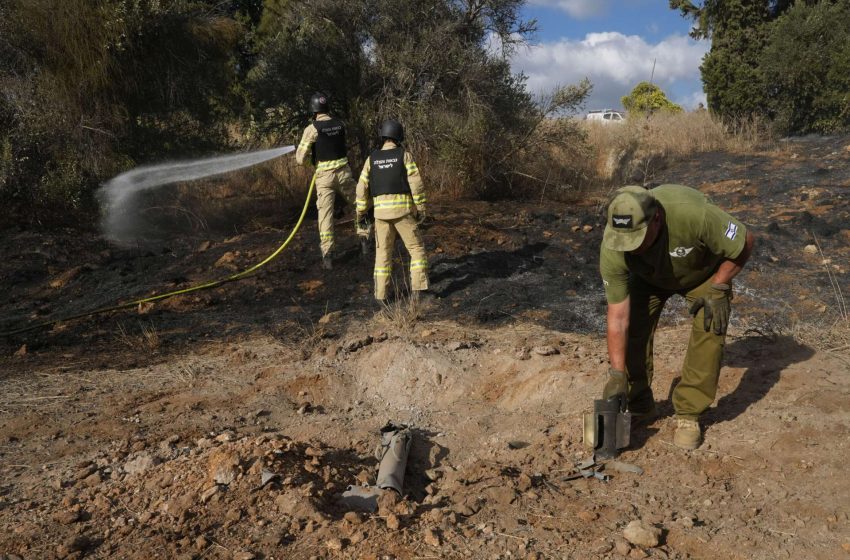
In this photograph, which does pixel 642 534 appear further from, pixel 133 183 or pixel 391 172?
pixel 133 183

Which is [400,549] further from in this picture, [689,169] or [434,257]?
[689,169]

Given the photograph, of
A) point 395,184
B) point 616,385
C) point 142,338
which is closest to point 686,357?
point 616,385

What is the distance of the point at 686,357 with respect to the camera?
3.64m

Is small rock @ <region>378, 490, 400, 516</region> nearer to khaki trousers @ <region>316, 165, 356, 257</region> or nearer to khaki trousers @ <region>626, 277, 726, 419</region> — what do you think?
khaki trousers @ <region>626, 277, 726, 419</region>

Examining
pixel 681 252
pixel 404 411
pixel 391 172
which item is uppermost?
pixel 391 172

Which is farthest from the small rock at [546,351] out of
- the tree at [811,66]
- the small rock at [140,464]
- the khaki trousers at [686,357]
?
the tree at [811,66]

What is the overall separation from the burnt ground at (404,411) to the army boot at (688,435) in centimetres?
8

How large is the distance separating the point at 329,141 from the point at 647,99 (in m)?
19.2

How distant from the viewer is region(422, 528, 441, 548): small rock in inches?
115

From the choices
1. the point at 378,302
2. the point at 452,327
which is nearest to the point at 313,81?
the point at 378,302

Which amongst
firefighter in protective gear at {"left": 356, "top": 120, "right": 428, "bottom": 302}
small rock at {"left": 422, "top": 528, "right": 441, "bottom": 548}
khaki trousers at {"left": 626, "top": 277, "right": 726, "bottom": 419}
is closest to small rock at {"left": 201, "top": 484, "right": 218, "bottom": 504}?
small rock at {"left": 422, "top": 528, "right": 441, "bottom": 548}

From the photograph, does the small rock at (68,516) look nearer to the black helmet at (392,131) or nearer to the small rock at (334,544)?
the small rock at (334,544)

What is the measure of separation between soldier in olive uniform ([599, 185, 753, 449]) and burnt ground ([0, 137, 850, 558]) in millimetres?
422

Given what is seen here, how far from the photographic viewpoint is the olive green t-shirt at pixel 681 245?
3293 millimetres
